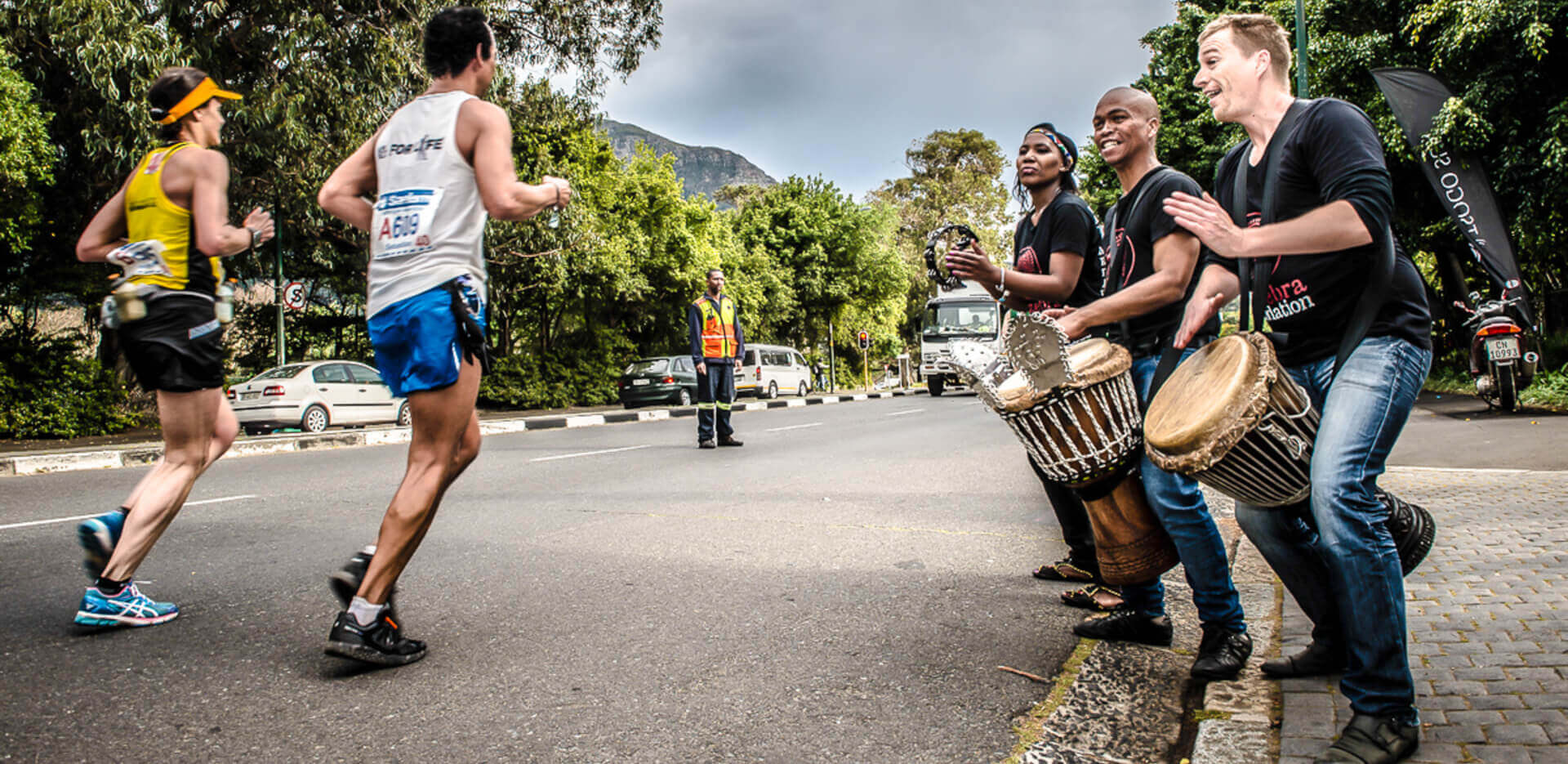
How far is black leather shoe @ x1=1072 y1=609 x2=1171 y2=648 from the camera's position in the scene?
122 inches

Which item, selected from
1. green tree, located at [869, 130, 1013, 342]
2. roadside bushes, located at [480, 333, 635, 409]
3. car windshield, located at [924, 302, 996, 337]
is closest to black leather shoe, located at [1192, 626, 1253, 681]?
roadside bushes, located at [480, 333, 635, 409]

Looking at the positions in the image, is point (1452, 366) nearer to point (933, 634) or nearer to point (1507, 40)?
point (1507, 40)

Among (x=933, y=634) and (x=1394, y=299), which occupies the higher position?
(x=1394, y=299)

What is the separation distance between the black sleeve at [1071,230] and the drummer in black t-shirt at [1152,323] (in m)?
0.14

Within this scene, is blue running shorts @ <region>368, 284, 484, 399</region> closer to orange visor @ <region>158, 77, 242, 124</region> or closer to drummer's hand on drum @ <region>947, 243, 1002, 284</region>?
orange visor @ <region>158, 77, 242, 124</region>

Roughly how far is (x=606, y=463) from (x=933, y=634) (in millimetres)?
6572

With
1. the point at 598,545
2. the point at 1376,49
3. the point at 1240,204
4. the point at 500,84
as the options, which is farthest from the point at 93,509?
the point at 1376,49

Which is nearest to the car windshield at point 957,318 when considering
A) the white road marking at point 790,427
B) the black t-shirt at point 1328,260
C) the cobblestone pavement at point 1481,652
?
the white road marking at point 790,427

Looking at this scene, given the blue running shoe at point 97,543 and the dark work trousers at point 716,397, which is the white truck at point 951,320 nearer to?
the dark work trousers at point 716,397

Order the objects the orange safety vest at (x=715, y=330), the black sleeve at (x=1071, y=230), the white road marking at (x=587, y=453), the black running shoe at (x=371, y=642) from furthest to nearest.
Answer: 1. the orange safety vest at (x=715, y=330)
2. the white road marking at (x=587, y=453)
3. the black sleeve at (x=1071, y=230)
4. the black running shoe at (x=371, y=642)

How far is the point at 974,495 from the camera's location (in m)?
6.89

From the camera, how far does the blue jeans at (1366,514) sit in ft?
7.09

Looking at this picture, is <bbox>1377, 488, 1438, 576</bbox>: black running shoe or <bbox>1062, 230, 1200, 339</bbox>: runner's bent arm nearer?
<bbox>1377, 488, 1438, 576</bbox>: black running shoe

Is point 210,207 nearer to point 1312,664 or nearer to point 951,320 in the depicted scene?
point 1312,664
